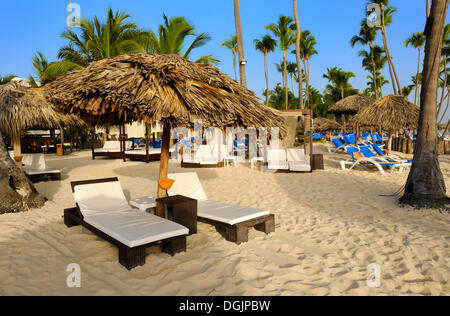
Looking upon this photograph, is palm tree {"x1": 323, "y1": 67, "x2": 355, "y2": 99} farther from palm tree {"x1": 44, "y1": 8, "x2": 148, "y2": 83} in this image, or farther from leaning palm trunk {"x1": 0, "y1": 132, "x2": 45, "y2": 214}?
leaning palm trunk {"x1": 0, "y1": 132, "x2": 45, "y2": 214}

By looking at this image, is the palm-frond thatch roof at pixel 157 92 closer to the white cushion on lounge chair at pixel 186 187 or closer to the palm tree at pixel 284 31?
the white cushion on lounge chair at pixel 186 187

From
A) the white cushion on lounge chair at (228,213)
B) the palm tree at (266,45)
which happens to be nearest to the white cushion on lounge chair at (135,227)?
the white cushion on lounge chair at (228,213)

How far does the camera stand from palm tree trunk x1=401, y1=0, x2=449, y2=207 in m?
5.09

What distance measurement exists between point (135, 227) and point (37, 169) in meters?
6.92

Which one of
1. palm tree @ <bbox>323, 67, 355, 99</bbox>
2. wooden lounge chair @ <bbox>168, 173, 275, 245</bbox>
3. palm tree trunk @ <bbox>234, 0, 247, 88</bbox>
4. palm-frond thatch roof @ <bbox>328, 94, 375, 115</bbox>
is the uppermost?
palm tree @ <bbox>323, 67, 355, 99</bbox>

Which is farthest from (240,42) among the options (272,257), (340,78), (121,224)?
(340,78)

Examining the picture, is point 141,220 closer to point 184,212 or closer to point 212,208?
point 184,212

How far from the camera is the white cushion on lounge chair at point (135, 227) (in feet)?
9.60

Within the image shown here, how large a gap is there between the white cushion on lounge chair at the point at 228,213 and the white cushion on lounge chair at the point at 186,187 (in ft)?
1.79

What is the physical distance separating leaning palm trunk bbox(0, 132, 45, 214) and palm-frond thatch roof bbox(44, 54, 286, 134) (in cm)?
247

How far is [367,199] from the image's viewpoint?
580 centimetres

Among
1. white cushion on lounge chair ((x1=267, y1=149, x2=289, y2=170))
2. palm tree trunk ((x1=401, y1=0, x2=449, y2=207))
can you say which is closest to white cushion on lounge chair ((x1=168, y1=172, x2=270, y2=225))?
palm tree trunk ((x1=401, y1=0, x2=449, y2=207))
